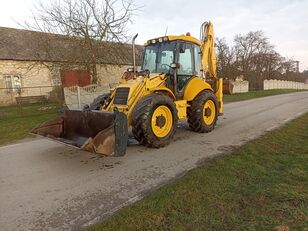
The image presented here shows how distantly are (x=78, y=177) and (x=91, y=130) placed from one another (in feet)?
4.80

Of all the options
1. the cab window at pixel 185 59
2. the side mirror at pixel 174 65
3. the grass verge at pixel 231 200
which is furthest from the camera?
the cab window at pixel 185 59

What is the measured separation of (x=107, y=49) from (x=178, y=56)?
35.1 ft

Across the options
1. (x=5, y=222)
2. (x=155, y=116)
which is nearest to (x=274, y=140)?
(x=155, y=116)

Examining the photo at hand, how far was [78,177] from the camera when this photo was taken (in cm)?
450

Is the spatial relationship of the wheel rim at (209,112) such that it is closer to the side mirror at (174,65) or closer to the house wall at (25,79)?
the side mirror at (174,65)

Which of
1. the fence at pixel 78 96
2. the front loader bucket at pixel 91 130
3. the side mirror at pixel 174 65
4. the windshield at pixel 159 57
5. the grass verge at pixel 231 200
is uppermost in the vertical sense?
the windshield at pixel 159 57

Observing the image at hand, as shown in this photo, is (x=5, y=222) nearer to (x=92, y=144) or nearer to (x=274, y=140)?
(x=92, y=144)

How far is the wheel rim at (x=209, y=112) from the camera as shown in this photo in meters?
7.86

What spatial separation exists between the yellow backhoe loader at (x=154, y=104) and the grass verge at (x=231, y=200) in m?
1.53

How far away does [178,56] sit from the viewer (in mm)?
7070

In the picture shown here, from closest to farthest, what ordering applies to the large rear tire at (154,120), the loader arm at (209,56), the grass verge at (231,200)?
the grass verge at (231,200)
the large rear tire at (154,120)
the loader arm at (209,56)

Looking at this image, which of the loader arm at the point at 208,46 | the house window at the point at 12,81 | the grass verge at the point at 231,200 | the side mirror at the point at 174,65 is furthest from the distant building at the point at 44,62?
the grass verge at the point at 231,200

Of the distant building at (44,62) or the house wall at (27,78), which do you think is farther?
the house wall at (27,78)

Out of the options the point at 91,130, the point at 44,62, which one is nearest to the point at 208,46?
the point at 91,130
